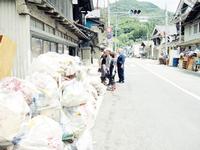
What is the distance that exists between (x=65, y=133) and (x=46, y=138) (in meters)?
0.88

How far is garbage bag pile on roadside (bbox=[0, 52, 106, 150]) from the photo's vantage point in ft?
12.9

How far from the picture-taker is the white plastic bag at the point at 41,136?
4.02m

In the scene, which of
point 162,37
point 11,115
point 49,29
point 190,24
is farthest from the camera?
point 162,37

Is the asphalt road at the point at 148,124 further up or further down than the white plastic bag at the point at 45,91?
further down

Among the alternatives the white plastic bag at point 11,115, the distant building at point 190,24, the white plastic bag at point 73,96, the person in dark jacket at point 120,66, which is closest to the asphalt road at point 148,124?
the white plastic bag at point 73,96

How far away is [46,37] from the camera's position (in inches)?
572

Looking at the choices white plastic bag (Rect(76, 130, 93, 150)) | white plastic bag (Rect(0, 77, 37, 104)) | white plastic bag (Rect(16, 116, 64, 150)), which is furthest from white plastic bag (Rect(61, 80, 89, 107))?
white plastic bag (Rect(16, 116, 64, 150))

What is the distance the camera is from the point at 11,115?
3844mm

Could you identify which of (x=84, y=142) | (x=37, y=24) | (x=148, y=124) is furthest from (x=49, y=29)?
(x=84, y=142)

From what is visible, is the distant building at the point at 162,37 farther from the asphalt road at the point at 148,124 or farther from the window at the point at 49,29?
the asphalt road at the point at 148,124

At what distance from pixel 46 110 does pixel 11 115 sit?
94 cm

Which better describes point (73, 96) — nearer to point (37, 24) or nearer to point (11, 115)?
point (11, 115)

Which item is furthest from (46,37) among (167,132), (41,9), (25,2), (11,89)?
(11,89)

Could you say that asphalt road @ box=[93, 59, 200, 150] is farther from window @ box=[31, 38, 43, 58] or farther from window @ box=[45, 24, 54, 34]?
window @ box=[45, 24, 54, 34]
